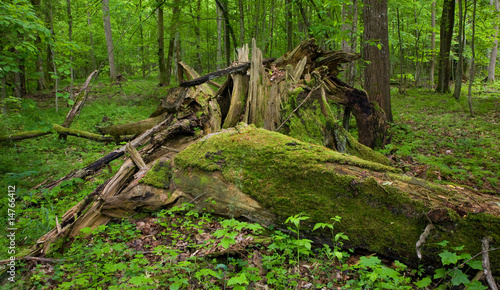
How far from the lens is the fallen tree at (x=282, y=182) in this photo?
2.60m

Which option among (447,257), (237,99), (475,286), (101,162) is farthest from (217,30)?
(475,286)

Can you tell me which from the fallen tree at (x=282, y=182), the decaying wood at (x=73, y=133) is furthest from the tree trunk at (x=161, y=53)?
the fallen tree at (x=282, y=182)

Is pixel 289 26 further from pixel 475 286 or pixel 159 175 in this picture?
pixel 475 286

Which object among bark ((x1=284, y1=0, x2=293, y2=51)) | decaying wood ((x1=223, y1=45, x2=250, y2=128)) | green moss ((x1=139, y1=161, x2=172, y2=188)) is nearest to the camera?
green moss ((x1=139, y1=161, x2=172, y2=188))

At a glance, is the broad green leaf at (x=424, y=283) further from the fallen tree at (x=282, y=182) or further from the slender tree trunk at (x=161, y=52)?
the slender tree trunk at (x=161, y=52)

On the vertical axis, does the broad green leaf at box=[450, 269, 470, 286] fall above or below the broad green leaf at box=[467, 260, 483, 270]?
below

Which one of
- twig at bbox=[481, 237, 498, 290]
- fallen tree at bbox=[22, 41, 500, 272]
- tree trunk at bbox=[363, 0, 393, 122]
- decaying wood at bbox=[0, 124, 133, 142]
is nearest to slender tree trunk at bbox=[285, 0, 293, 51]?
tree trunk at bbox=[363, 0, 393, 122]

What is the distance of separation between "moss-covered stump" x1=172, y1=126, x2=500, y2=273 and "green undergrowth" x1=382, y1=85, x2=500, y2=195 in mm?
1144

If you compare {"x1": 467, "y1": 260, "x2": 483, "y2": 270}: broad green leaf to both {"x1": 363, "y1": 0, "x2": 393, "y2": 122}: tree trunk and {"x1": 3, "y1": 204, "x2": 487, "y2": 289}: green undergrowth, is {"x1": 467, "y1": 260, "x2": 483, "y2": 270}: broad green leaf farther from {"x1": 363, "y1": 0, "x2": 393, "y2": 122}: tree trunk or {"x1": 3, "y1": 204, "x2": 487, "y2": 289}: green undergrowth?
{"x1": 363, "y1": 0, "x2": 393, "y2": 122}: tree trunk

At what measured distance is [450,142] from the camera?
6.89 m

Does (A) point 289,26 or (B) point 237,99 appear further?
(A) point 289,26

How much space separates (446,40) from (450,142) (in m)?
10.3

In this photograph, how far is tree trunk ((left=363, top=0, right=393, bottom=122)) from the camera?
296 inches

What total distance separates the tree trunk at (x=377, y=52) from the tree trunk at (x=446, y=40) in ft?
27.8
